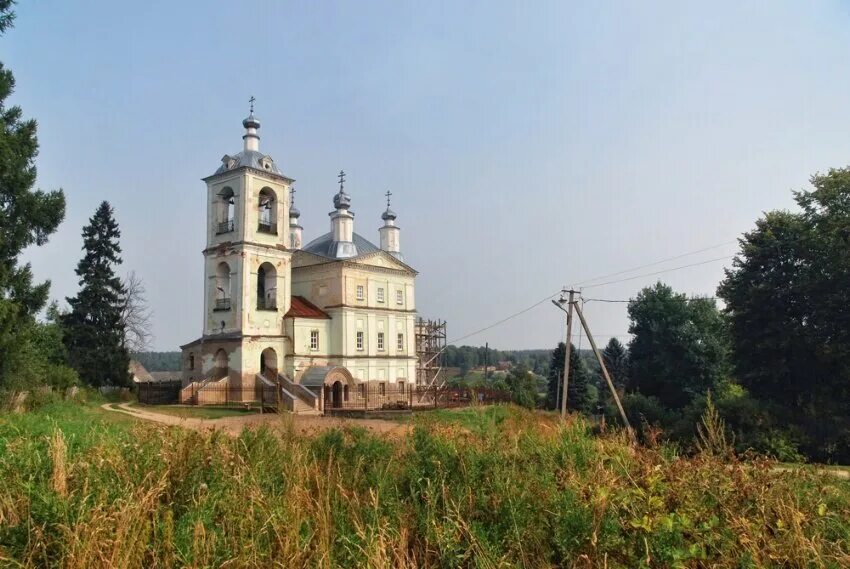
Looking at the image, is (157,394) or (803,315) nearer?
(803,315)

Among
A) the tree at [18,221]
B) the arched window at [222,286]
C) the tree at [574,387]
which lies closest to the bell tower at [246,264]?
the arched window at [222,286]

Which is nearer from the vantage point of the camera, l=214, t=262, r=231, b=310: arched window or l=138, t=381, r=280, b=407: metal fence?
l=138, t=381, r=280, b=407: metal fence

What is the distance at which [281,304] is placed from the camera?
115 feet

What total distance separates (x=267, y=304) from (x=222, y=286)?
2793mm

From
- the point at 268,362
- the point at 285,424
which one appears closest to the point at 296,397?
the point at 268,362

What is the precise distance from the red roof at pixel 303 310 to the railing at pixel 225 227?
5.90m

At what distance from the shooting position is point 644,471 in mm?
6379

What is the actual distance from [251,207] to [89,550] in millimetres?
30904

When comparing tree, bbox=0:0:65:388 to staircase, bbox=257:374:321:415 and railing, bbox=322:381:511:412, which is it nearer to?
staircase, bbox=257:374:321:415

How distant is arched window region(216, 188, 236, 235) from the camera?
3431 centimetres

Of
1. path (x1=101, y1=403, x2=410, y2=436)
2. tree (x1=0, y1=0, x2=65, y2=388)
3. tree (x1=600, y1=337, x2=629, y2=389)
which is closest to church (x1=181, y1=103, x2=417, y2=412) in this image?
path (x1=101, y1=403, x2=410, y2=436)

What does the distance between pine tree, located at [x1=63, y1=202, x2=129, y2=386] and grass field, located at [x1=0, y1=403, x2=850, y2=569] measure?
3006 centimetres

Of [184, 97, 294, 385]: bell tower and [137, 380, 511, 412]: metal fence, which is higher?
[184, 97, 294, 385]: bell tower

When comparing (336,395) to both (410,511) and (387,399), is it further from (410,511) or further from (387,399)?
(410,511)
